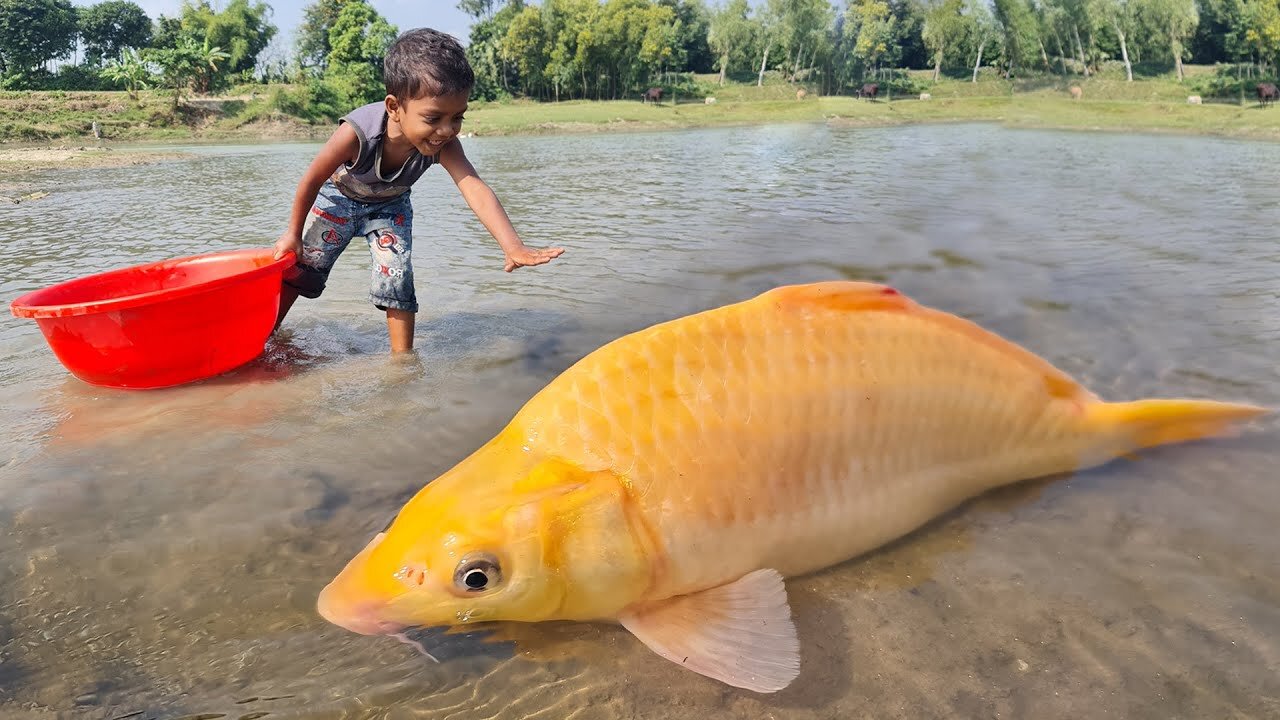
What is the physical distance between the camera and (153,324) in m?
3.69

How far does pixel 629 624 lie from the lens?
1.97 meters

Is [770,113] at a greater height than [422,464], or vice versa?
[770,113]

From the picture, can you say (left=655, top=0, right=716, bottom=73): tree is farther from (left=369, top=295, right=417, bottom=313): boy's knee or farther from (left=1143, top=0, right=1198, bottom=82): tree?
(left=369, top=295, right=417, bottom=313): boy's knee

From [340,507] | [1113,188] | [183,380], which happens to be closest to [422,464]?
[340,507]

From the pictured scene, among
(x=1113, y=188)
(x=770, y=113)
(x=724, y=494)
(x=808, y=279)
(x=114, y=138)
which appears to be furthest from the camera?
(x=770, y=113)

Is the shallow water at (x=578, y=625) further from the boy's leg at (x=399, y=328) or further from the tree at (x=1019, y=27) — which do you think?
the tree at (x=1019, y=27)

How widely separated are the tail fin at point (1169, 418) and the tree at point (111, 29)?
103650mm

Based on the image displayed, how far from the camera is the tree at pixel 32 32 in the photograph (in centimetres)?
7119

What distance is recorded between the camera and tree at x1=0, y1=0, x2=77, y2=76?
71188 millimetres

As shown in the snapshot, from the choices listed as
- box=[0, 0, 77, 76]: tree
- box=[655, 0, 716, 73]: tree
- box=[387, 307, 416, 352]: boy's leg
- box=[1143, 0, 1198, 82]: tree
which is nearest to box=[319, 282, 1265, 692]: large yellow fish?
box=[387, 307, 416, 352]: boy's leg

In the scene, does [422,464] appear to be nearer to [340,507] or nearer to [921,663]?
[340,507]

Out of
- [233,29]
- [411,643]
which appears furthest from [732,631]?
[233,29]

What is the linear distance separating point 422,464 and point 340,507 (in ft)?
1.32

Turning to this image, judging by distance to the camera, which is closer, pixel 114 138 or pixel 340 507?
pixel 340 507
